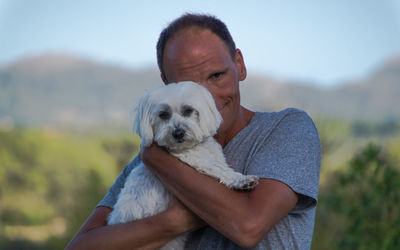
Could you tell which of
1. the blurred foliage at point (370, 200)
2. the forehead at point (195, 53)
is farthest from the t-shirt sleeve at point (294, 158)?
the blurred foliage at point (370, 200)

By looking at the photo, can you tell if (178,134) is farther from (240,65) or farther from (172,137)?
(240,65)

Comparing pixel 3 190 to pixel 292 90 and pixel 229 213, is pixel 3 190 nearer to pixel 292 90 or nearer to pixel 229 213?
pixel 229 213

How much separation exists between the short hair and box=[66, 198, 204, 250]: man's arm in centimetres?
99

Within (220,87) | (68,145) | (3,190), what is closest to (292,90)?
(68,145)

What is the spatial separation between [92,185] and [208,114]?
13.5 metres

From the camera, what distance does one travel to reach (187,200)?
222cm

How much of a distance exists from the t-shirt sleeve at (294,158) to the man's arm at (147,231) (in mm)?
433

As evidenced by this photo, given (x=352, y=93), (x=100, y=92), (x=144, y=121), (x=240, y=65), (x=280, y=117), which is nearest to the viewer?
(x=280, y=117)

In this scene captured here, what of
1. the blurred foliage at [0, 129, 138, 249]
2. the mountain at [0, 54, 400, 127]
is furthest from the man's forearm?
the mountain at [0, 54, 400, 127]

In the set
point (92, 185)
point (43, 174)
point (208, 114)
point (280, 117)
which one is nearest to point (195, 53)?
point (208, 114)

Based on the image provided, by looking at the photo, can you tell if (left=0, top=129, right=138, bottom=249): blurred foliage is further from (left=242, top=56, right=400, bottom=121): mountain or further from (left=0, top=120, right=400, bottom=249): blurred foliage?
(left=242, top=56, right=400, bottom=121): mountain

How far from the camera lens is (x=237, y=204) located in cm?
210

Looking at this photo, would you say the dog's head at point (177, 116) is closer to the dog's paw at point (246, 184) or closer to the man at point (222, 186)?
the man at point (222, 186)

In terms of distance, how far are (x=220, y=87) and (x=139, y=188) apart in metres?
0.79
